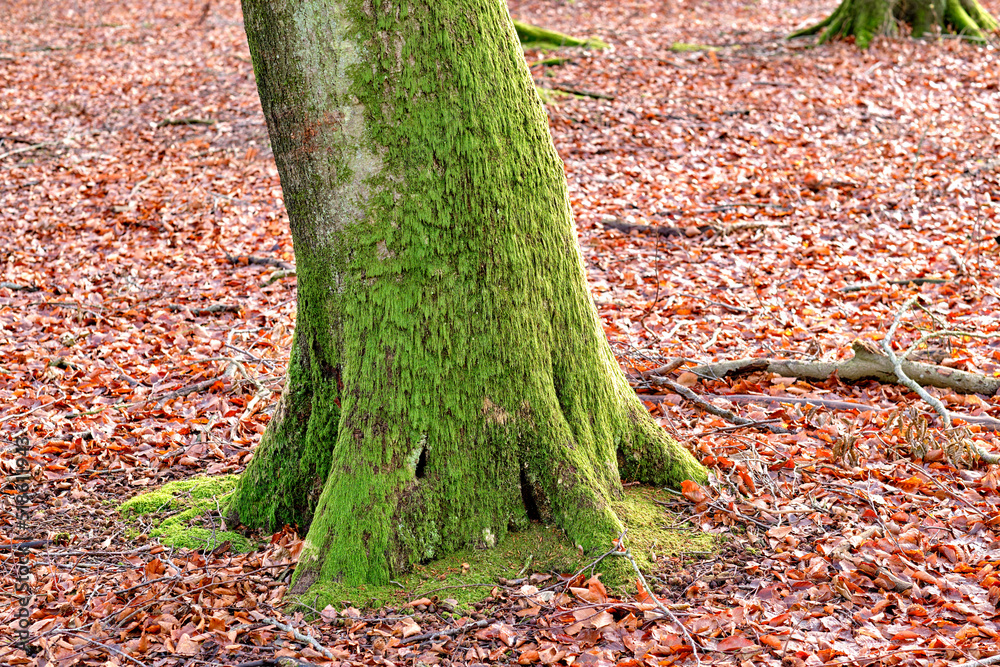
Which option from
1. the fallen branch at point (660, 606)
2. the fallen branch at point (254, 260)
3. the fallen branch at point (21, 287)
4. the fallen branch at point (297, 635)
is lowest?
the fallen branch at point (660, 606)

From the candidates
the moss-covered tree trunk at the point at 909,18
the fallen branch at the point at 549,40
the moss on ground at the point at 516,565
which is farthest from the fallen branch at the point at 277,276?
the moss-covered tree trunk at the point at 909,18

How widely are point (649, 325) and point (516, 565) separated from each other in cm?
299

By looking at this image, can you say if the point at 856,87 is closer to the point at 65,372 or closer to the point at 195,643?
the point at 65,372

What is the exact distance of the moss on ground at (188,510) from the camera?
141 inches

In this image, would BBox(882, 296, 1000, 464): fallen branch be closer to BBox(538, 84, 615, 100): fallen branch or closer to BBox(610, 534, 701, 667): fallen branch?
BBox(610, 534, 701, 667): fallen branch

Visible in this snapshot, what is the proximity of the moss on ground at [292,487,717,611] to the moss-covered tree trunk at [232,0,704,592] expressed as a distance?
2.2 inches

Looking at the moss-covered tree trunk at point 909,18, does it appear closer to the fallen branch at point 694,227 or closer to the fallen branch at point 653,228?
the fallen branch at point 694,227

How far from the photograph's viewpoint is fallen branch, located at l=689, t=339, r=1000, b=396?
4508mm

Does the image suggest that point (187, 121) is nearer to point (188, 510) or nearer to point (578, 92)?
point (578, 92)

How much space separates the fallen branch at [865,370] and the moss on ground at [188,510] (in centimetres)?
277

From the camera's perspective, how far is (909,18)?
41.1ft

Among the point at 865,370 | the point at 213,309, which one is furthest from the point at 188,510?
the point at 865,370

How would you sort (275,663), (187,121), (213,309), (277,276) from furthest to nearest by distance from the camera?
(187,121), (277,276), (213,309), (275,663)

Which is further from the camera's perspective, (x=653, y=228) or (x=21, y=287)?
(x=653, y=228)
